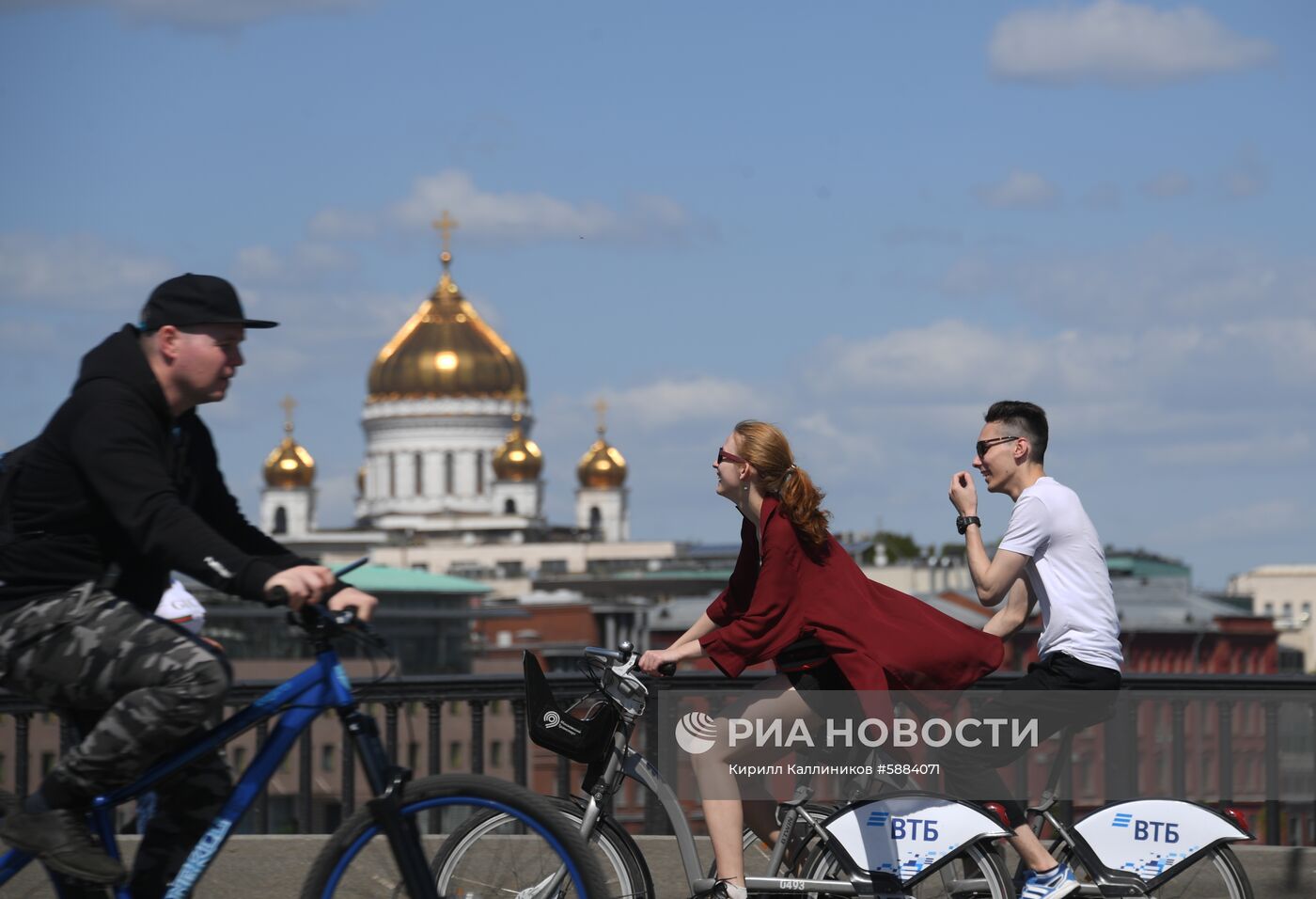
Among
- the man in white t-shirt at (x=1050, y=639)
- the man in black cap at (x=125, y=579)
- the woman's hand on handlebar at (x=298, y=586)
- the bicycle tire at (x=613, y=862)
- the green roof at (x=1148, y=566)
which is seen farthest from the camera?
the green roof at (x=1148, y=566)

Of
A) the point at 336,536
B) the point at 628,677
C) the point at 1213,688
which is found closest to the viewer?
the point at 628,677

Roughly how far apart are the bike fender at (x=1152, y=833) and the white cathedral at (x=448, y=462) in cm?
11921

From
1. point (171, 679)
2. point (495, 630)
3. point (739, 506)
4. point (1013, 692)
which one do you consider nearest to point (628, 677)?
point (739, 506)

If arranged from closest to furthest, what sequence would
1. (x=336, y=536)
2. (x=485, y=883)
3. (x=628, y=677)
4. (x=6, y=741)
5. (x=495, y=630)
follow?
(x=485, y=883) → (x=628, y=677) → (x=6, y=741) → (x=495, y=630) → (x=336, y=536)

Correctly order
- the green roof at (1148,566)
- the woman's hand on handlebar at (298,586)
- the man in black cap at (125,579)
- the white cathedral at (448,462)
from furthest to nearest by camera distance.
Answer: the white cathedral at (448,462) → the green roof at (1148,566) → the man in black cap at (125,579) → the woman's hand on handlebar at (298,586)

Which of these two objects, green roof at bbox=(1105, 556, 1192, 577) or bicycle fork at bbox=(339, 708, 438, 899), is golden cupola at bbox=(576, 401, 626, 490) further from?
bicycle fork at bbox=(339, 708, 438, 899)

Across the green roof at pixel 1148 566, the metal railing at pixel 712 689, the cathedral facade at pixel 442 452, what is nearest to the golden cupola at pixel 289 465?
the cathedral facade at pixel 442 452

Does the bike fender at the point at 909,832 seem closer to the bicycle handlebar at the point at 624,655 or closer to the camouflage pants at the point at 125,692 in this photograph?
the bicycle handlebar at the point at 624,655

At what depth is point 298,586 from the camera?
14.2ft

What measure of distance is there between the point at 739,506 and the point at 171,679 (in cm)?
182

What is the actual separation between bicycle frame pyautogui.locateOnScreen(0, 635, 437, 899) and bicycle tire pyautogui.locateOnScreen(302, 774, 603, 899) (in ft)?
0.18

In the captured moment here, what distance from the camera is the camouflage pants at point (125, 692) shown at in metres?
4.42

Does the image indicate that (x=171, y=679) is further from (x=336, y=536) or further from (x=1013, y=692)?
(x=336, y=536)

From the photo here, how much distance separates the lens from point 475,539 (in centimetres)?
12731
